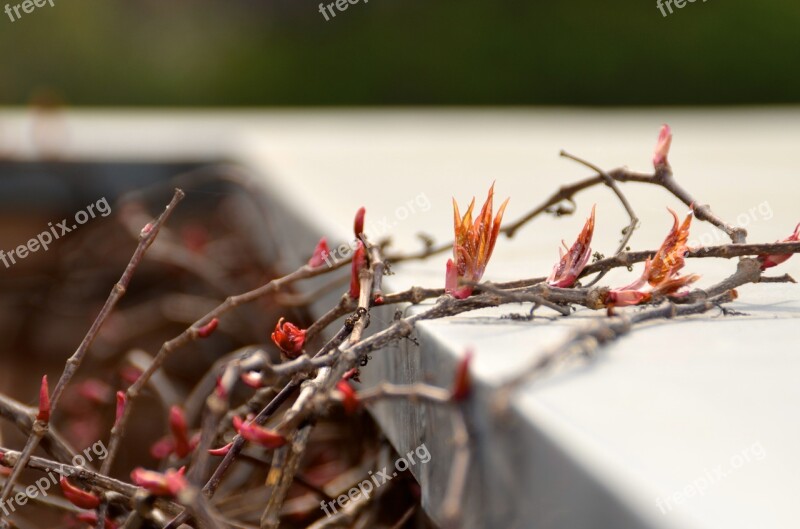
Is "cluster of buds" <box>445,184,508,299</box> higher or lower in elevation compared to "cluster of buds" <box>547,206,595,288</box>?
higher

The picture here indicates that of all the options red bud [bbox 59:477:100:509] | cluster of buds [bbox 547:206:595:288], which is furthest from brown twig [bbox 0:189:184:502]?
cluster of buds [bbox 547:206:595:288]

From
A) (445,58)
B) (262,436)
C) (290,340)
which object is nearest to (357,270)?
(290,340)

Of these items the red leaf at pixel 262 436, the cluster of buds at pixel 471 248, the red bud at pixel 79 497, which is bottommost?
the red bud at pixel 79 497

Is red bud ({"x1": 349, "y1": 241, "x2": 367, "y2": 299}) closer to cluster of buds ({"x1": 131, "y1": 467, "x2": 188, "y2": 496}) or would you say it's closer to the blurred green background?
cluster of buds ({"x1": 131, "y1": 467, "x2": 188, "y2": 496})

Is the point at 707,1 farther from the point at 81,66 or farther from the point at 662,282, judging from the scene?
the point at 662,282

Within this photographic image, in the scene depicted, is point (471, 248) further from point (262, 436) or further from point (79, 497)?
point (79, 497)

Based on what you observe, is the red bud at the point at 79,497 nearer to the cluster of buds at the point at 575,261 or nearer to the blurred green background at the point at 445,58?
the cluster of buds at the point at 575,261

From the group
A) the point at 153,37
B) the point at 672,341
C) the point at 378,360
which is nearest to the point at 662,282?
the point at 672,341

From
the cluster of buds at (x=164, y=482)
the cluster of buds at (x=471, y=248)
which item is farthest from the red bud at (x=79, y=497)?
the cluster of buds at (x=471, y=248)


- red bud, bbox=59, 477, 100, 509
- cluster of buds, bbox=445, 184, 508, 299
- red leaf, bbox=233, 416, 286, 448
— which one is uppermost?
cluster of buds, bbox=445, 184, 508, 299
